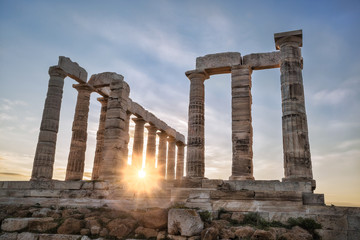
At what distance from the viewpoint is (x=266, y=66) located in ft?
59.5

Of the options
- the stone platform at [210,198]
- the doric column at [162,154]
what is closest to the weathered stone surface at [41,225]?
the stone platform at [210,198]

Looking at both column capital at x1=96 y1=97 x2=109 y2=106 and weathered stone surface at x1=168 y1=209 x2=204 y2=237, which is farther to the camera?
column capital at x1=96 y1=97 x2=109 y2=106

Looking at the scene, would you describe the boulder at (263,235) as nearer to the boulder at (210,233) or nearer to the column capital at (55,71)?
the boulder at (210,233)

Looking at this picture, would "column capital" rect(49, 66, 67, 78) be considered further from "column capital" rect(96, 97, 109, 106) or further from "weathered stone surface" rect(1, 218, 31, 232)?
"weathered stone surface" rect(1, 218, 31, 232)

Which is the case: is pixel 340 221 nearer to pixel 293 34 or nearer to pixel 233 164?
pixel 233 164

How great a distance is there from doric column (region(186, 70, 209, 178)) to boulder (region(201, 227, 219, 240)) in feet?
28.7

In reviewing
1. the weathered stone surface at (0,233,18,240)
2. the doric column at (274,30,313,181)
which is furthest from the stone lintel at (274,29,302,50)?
the weathered stone surface at (0,233,18,240)

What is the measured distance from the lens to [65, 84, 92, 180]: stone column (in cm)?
2052

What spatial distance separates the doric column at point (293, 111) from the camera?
14.1m

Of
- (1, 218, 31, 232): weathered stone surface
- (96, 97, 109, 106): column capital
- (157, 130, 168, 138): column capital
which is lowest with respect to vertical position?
(1, 218, 31, 232): weathered stone surface

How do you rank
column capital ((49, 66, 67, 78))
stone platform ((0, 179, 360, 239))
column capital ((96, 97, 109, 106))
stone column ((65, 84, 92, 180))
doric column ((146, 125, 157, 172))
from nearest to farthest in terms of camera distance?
stone platform ((0, 179, 360, 239)) < column capital ((49, 66, 67, 78)) < stone column ((65, 84, 92, 180)) < column capital ((96, 97, 109, 106)) < doric column ((146, 125, 157, 172))

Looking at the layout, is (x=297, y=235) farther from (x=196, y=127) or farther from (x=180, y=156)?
(x=180, y=156)

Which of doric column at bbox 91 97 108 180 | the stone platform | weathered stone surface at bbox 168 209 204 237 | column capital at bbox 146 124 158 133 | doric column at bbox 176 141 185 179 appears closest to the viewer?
weathered stone surface at bbox 168 209 204 237

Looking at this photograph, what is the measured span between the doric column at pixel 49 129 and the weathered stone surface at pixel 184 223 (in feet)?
38.9
